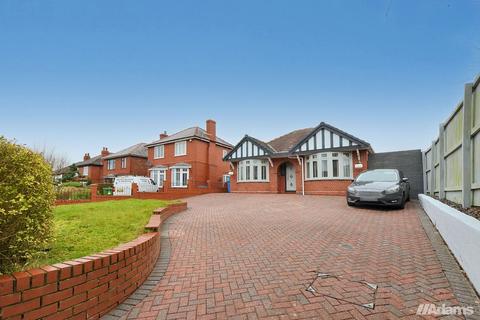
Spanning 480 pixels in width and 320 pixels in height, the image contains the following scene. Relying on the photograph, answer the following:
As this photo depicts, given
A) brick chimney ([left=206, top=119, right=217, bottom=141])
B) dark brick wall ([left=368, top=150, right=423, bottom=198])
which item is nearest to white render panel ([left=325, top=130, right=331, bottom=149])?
dark brick wall ([left=368, top=150, right=423, bottom=198])

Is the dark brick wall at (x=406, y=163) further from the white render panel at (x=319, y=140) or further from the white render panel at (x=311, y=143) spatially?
the white render panel at (x=311, y=143)

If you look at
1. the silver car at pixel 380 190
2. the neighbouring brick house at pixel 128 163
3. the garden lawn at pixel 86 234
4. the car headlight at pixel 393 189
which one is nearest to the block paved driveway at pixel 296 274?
the garden lawn at pixel 86 234

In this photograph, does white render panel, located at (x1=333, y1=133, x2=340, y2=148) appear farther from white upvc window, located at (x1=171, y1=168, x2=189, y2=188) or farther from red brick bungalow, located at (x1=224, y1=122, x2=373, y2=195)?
white upvc window, located at (x1=171, y1=168, x2=189, y2=188)

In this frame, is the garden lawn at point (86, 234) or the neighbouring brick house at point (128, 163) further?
the neighbouring brick house at point (128, 163)

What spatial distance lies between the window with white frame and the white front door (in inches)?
73.2

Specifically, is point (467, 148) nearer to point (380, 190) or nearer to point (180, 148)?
point (380, 190)

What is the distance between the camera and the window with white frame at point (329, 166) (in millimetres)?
15789

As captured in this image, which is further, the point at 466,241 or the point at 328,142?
the point at 328,142

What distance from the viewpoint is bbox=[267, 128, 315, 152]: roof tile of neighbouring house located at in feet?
65.9

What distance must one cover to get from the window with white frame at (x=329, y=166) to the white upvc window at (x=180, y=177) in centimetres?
1362

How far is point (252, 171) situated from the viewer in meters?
20.7

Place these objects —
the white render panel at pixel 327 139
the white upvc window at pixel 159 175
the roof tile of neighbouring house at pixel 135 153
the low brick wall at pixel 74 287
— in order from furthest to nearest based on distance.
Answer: the roof tile of neighbouring house at pixel 135 153, the white upvc window at pixel 159 175, the white render panel at pixel 327 139, the low brick wall at pixel 74 287

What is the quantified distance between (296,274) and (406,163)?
14933 mm

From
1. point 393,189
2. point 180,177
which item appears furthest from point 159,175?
point 393,189
